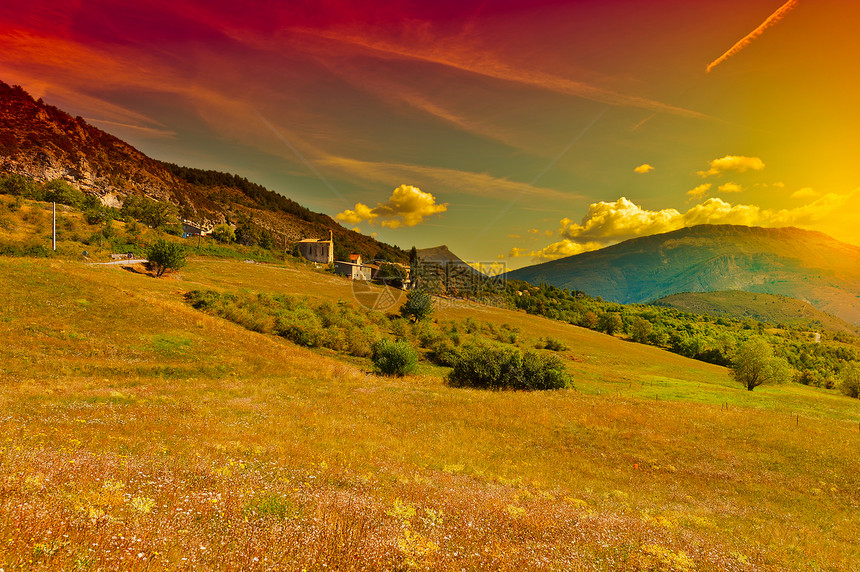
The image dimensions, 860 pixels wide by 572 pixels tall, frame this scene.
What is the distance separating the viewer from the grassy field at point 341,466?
688cm

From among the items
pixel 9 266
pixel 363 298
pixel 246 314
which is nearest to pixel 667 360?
pixel 363 298

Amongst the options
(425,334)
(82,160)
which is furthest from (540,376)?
(82,160)

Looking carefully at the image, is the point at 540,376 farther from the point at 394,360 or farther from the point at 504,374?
the point at 394,360

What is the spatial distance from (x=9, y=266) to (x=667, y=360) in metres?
118

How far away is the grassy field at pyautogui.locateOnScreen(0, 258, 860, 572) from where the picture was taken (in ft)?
22.6

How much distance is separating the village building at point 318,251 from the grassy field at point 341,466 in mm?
93966

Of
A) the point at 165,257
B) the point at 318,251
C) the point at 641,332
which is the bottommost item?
the point at 641,332

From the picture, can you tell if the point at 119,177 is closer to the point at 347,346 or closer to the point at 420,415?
the point at 347,346

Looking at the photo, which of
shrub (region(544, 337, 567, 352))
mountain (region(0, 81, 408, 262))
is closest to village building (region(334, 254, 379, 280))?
mountain (region(0, 81, 408, 262))

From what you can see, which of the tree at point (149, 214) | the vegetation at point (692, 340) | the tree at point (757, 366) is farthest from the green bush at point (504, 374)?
the tree at point (149, 214)

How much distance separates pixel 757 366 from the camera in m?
57.9

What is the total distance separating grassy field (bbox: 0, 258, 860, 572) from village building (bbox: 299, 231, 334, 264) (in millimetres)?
93966

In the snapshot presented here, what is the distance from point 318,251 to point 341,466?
4978 inches

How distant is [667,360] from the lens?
88562 mm
